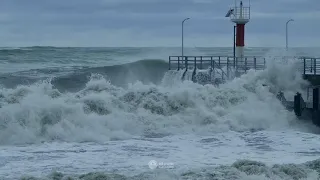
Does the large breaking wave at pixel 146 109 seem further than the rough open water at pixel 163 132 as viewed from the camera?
Yes

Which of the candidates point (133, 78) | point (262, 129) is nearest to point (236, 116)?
point (262, 129)

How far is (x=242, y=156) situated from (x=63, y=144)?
4.40m

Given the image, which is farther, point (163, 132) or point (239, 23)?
point (239, 23)

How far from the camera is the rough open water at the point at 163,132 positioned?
11102 mm

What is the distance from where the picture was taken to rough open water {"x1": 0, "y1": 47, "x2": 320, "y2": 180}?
11102 mm

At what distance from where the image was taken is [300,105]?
1900 centimetres

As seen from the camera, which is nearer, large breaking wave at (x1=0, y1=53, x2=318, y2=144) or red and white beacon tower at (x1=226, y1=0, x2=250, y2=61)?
large breaking wave at (x1=0, y1=53, x2=318, y2=144)

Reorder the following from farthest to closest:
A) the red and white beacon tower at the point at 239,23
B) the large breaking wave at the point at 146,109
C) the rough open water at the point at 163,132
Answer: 1. the red and white beacon tower at the point at 239,23
2. the large breaking wave at the point at 146,109
3. the rough open water at the point at 163,132

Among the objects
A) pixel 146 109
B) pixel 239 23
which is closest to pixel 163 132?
pixel 146 109

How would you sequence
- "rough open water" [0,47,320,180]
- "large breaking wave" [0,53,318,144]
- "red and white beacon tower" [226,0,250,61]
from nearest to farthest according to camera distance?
1. "rough open water" [0,47,320,180]
2. "large breaking wave" [0,53,318,144]
3. "red and white beacon tower" [226,0,250,61]

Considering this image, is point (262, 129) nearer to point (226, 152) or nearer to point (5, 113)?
point (226, 152)

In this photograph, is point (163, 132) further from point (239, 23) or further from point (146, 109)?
point (239, 23)

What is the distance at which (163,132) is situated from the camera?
16609 millimetres

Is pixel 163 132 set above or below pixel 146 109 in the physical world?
below
